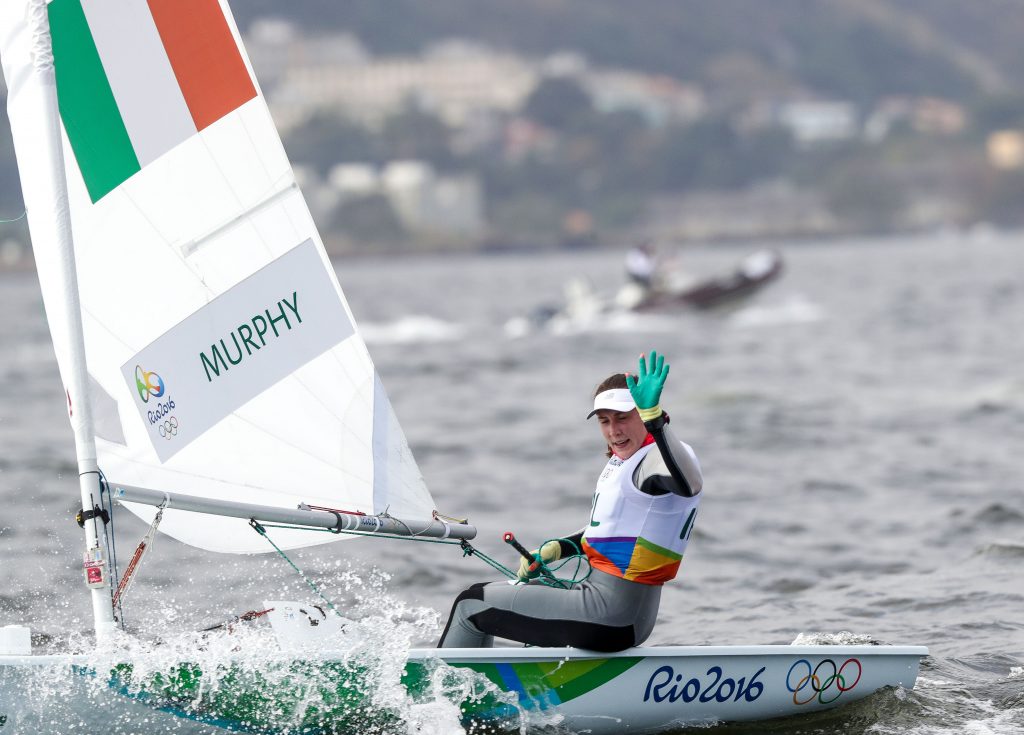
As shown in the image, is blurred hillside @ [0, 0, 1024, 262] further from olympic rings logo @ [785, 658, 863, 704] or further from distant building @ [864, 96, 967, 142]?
olympic rings logo @ [785, 658, 863, 704]

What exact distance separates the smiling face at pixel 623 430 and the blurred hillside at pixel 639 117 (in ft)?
234

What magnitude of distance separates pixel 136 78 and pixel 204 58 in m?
0.25

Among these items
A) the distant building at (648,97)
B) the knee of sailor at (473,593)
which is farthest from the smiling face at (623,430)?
the distant building at (648,97)

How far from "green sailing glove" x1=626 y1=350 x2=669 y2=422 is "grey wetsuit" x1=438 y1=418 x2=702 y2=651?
236 millimetres

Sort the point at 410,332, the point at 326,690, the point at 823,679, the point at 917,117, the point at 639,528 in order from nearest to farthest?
the point at 326,690 → the point at 639,528 → the point at 823,679 → the point at 410,332 → the point at 917,117

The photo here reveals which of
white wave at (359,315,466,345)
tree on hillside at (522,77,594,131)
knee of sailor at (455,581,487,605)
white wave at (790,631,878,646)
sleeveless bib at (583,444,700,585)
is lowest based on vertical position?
knee of sailor at (455,581,487,605)

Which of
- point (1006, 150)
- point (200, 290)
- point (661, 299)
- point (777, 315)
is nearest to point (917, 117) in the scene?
point (1006, 150)

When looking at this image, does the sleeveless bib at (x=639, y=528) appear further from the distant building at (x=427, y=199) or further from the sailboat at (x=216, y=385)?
the distant building at (x=427, y=199)

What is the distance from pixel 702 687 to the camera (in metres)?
4.60

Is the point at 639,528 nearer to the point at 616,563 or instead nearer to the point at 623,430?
the point at 616,563

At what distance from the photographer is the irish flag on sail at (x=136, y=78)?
14.1 ft

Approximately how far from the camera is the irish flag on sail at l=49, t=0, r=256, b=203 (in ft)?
Result: 14.1

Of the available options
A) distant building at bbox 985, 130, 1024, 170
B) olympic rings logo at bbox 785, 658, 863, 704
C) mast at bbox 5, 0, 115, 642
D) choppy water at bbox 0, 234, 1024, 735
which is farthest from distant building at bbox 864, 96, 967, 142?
mast at bbox 5, 0, 115, 642

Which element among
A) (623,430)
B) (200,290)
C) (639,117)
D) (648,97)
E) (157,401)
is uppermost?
(648,97)
